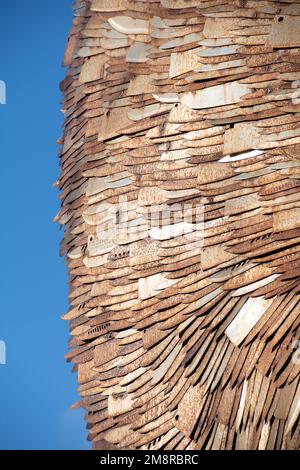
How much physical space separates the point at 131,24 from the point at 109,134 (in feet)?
2.05

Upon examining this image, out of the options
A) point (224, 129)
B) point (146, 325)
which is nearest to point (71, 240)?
point (146, 325)

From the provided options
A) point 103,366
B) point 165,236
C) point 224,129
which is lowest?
point 103,366

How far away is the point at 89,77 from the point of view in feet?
22.1

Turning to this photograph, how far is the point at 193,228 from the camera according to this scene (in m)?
6.05

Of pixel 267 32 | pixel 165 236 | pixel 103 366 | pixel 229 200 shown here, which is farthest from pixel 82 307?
pixel 267 32

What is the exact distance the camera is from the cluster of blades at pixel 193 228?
19.4 feet

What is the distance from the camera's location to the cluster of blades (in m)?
5.90

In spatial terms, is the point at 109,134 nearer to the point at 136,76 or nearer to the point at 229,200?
the point at 136,76

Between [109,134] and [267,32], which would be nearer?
[267,32]

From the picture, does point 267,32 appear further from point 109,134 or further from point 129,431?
point 129,431

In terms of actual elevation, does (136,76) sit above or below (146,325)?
above

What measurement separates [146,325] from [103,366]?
17.3 inches
